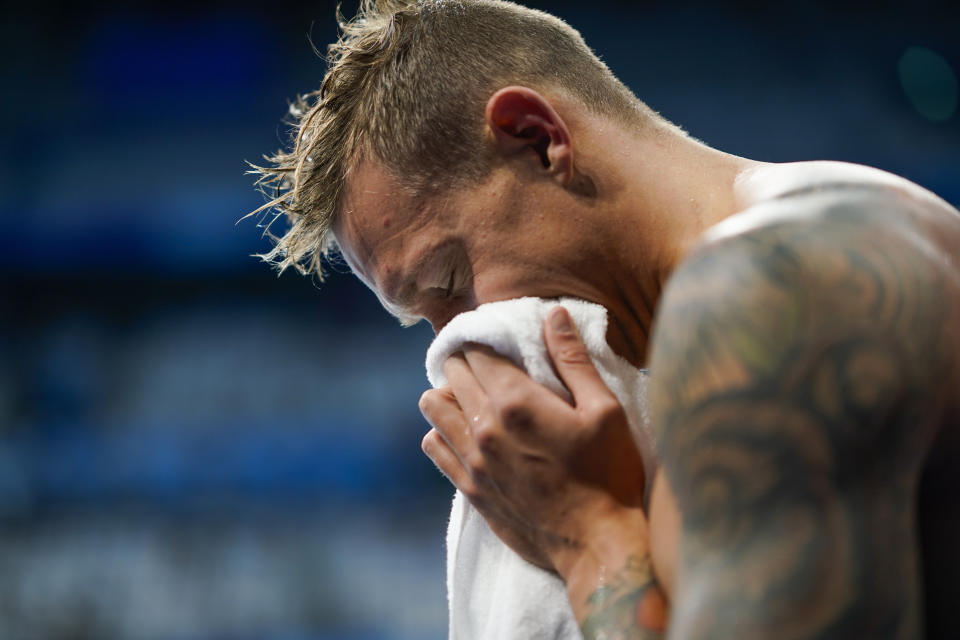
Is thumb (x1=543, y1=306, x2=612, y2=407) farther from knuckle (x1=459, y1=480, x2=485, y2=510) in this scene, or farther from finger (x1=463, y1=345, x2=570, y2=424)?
knuckle (x1=459, y1=480, x2=485, y2=510)

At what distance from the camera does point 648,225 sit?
1.06 meters

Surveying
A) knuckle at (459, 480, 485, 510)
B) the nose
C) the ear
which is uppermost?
the ear

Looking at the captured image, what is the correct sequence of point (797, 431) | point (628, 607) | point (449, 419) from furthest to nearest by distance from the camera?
point (449, 419)
point (628, 607)
point (797, 431)

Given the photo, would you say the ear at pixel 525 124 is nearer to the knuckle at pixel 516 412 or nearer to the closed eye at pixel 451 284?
the closed eye at pixel 451 284

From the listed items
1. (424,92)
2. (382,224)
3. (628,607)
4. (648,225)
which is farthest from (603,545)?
(424,92)

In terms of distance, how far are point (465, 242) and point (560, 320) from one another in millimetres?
199

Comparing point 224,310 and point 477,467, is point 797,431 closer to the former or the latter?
point 477,467

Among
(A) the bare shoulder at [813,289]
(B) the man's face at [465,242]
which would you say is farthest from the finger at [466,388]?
(A) the bare shoulder at [813,289]

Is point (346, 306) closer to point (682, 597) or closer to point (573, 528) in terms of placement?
point (573, 528)

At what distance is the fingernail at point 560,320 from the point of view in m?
0.94

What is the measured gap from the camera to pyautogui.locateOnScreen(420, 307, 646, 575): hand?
0.86m

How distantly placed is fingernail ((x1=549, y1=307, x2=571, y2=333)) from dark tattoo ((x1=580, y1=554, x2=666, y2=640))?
245mm

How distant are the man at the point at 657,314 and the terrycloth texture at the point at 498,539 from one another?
0.07 ft

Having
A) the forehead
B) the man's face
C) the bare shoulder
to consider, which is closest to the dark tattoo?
the bare shoulder
